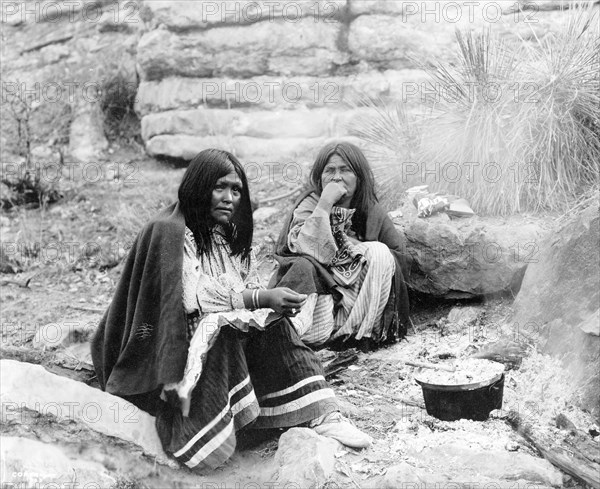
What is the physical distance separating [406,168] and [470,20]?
2.24m

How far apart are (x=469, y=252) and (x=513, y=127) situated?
1.09m

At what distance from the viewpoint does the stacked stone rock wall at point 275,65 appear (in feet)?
25.7

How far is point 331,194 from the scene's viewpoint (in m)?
4.93

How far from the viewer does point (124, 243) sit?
7.11m

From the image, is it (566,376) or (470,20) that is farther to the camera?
(470,20)

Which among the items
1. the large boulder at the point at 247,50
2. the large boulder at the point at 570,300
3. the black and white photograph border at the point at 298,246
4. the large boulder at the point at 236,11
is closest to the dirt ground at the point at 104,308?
the black and white photograph border at the point at 298,246

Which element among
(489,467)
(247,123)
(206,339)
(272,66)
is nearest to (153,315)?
(206,339)

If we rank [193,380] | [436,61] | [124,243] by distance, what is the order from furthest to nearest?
[124,243], [436,61], [193,380]

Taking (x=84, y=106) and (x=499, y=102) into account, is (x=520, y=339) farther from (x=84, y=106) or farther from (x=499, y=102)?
(x=84, y=106)

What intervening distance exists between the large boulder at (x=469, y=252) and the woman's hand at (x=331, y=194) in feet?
2.38

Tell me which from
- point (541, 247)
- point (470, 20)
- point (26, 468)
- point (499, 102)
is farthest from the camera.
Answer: point (470, 20)

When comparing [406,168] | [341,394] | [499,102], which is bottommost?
[341,394]

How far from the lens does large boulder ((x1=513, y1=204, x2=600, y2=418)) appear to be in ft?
12.6

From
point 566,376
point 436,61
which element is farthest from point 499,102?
point 566,376
